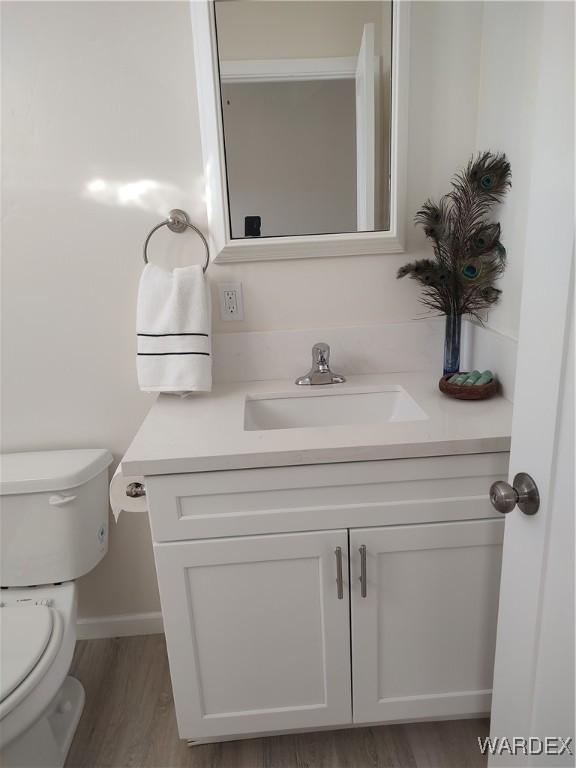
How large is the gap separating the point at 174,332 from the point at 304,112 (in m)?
0.66

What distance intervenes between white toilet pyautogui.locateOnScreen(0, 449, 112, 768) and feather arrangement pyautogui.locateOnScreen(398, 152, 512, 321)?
1088mm

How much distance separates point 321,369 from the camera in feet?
4.54

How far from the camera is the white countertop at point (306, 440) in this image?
3.19 feet

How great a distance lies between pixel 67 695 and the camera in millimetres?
1398

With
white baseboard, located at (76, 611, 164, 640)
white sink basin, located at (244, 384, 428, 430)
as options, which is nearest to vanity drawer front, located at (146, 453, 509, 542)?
white sink basin, located at (244, 384, 428, 430)

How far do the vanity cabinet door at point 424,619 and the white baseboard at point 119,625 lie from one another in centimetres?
80

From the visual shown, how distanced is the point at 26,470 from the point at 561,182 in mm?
1376

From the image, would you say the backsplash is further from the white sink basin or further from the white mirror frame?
the white mirror frame

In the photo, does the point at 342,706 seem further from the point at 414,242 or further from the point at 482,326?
the point at 414,242

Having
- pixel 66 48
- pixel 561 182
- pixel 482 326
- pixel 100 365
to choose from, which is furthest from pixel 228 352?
pixel 561 182

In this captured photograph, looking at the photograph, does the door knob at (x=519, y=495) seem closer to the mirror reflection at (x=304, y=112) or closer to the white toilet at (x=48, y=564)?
the mirror reflection at (x=304, y=112)

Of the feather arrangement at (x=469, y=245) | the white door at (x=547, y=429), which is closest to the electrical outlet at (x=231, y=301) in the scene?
the feather arrangement at (x=469, y=245)

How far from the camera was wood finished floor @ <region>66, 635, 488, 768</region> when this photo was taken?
123 centimetres

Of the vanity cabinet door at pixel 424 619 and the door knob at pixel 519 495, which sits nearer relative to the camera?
the door knob at pixel 519 495
